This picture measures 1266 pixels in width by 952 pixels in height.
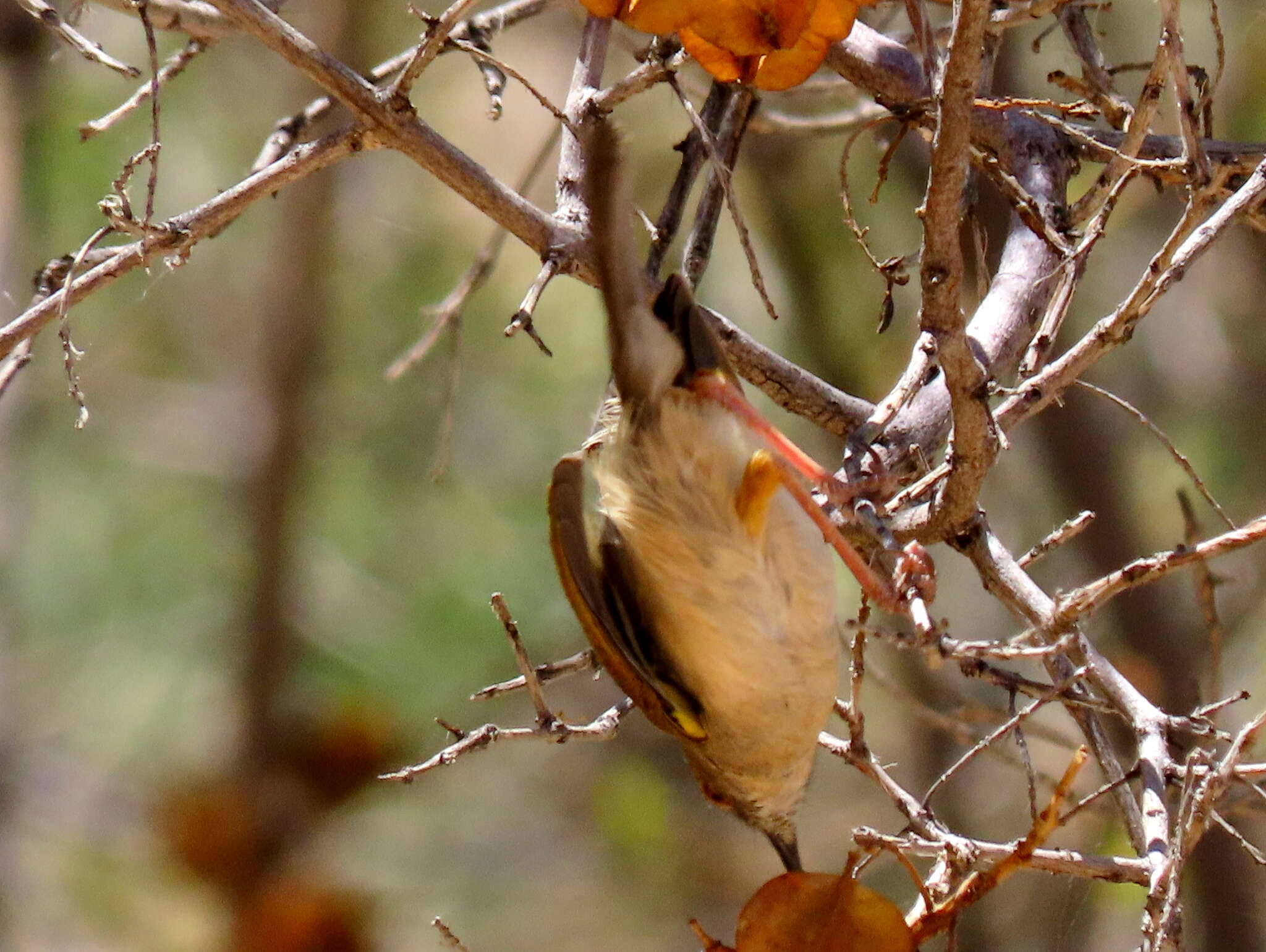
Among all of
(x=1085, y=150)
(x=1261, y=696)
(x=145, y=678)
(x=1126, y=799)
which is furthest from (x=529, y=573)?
(x=1126, y=799)

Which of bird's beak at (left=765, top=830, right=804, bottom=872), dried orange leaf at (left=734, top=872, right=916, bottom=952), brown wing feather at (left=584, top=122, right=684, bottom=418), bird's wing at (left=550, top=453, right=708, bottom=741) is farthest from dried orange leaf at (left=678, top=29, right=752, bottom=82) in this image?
bird's beak at (left=765, top=830, right=804, bottom=872)

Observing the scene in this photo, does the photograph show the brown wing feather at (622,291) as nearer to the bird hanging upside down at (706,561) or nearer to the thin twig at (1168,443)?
the bird hanging upside down at (706,561)

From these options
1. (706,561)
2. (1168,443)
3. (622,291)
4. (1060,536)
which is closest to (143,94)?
(622,291)

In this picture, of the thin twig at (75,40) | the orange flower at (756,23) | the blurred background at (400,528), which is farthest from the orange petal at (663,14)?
the blurred background at (400,528)

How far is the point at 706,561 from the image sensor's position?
1945 mm

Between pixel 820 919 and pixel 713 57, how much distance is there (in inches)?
41.9

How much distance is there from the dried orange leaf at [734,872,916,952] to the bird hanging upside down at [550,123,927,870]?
30 cm

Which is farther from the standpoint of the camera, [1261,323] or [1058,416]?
[1261,323]

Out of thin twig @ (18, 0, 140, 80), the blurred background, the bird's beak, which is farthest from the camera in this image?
the blurred background

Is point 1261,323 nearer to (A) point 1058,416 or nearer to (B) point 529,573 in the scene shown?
(A) point 1058,416

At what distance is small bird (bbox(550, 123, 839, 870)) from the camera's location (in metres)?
1.89

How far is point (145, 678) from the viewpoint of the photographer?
595 centimetres

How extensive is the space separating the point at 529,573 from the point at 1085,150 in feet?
11.7

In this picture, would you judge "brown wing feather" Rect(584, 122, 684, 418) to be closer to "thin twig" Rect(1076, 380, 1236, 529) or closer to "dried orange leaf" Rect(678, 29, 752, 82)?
"dried orange leaf" Rect(678, 29, 752, 82)
